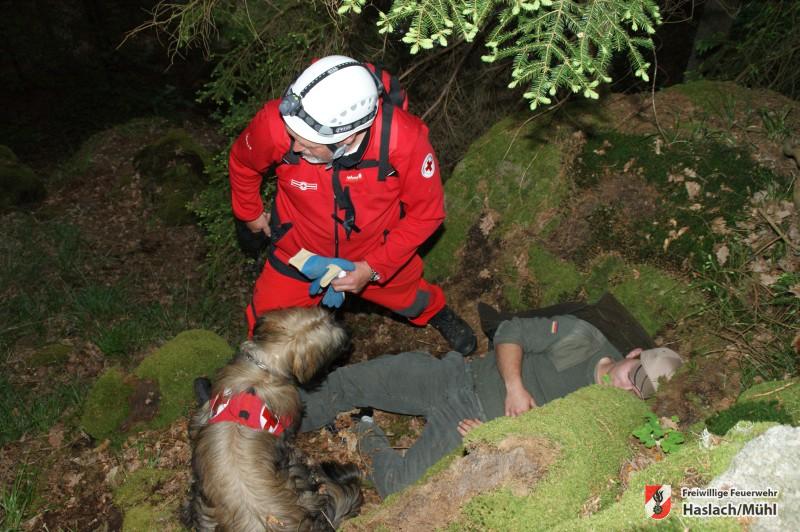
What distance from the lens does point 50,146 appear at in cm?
1122

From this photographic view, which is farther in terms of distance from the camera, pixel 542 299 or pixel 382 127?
pixel 542 299

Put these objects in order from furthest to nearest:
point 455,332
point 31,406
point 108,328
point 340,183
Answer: point 108,328 → point 31,406 → point 455,332 → point 340,183

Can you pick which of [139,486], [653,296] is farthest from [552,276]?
[139,486]

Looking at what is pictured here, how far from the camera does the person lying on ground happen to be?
3.69 metres

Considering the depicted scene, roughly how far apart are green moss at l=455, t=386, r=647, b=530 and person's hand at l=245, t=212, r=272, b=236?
96.2 inches

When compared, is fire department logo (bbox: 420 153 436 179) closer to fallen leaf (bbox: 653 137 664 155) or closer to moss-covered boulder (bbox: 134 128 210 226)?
fallen leaf (bbox: 653 137 664 155)

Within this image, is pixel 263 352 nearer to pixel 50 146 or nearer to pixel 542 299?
pixel 542 299

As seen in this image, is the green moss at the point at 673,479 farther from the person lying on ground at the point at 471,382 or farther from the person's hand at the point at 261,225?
the person's hand at the point at 261,225

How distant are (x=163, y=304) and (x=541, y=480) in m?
5.75

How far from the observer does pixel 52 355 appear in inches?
230

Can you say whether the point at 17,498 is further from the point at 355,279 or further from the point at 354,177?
the point at 354,177

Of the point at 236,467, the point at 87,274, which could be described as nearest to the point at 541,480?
the point at 236,467

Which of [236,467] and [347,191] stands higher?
[347,191]

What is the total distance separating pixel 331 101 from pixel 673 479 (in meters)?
2.61
